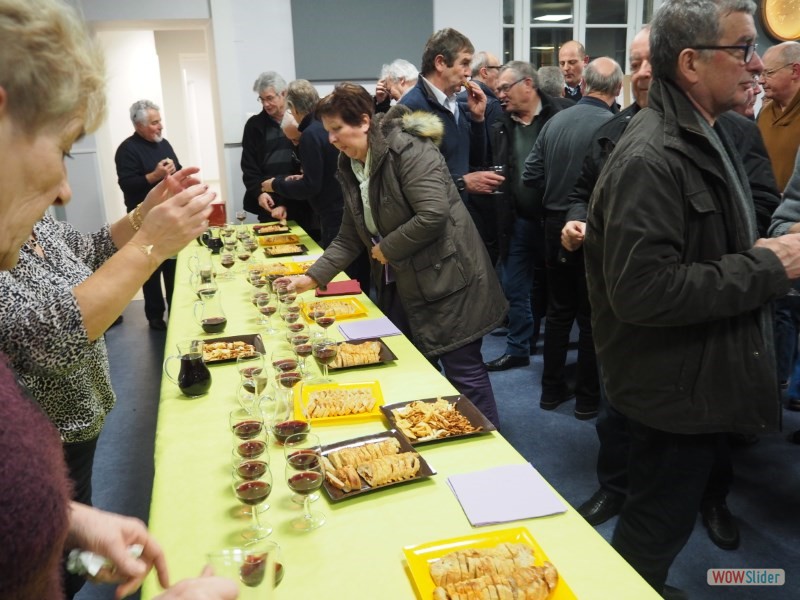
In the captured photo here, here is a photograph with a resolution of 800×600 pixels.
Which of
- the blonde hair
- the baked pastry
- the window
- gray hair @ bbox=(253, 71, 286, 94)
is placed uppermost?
the window

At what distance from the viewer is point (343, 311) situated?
2674 mm

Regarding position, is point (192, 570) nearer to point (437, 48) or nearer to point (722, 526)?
point (722, 526)

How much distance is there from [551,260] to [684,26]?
6.59ft

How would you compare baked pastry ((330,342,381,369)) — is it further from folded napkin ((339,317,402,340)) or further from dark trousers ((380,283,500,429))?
dark trousers ((380,283,500,429))

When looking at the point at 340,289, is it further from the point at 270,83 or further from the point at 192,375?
the point at 270,83

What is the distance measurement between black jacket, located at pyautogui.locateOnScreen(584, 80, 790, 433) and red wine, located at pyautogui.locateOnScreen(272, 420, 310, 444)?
817 mm

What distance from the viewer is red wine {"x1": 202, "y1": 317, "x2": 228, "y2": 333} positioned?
2500 mm

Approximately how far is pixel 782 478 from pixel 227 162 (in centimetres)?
605

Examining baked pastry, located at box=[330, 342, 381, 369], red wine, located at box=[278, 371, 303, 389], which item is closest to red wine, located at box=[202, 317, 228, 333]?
baked pastry, located at box=[330, 342, 381, 369]

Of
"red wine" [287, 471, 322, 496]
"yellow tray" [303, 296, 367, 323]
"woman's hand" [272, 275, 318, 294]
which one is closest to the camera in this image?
"red wine" [287, 471, 322, 496]

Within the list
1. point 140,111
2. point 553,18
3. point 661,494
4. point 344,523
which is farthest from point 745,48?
point 553,18

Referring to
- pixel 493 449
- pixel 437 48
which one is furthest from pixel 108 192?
pixel 493 449

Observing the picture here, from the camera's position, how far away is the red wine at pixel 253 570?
0.91 meters

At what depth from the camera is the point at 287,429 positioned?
160 cm
